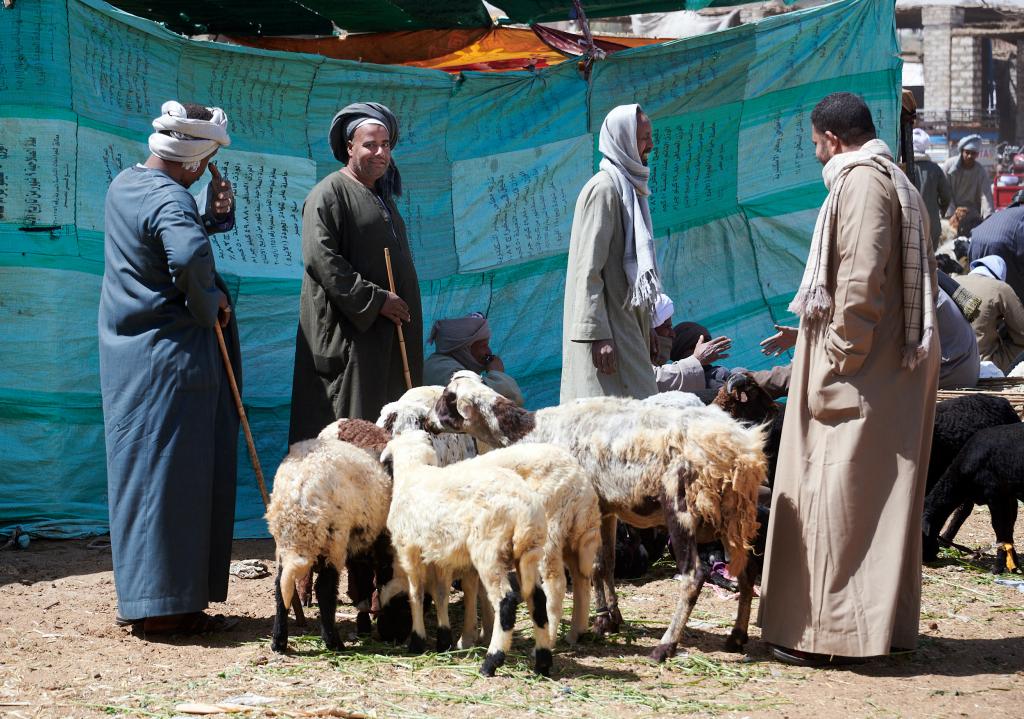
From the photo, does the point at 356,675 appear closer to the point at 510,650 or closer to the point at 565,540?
the point at 510,650

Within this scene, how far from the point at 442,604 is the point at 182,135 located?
2569 mm

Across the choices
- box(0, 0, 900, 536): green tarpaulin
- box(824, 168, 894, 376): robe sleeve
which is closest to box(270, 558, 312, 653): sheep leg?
box(824, 168, 894, 376): robe sleeve

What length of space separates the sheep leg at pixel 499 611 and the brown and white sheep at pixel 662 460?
0.75m

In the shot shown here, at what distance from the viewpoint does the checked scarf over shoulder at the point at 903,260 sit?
494 cm

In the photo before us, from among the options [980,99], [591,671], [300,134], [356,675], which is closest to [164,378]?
[356,675]

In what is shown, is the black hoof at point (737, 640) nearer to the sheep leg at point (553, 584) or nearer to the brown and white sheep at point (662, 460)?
the brown and white sheep at point (662, 460)

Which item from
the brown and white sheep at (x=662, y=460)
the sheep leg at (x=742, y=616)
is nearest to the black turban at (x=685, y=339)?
the brown and white sheep at (x=662, y=460)

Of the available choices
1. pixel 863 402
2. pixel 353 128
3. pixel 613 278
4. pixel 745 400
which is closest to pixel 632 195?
pixel 613 278

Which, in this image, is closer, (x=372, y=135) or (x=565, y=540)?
(x=565, y=540)

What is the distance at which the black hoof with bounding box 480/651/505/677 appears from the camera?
4.79 m

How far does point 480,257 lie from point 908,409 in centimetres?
428

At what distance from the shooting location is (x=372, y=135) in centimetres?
635

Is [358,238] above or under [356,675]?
above

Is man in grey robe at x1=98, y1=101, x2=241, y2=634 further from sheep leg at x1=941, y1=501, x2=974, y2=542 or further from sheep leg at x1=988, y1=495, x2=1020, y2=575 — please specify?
sheep leg at x1=941, y1=501, x2=974, y2=542
